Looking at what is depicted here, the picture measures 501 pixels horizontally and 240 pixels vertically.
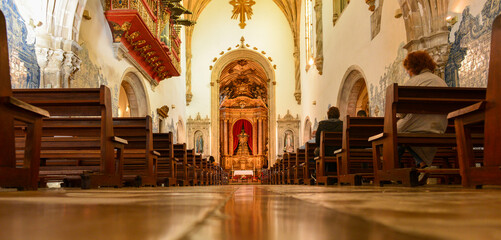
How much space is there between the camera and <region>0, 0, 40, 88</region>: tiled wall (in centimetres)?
548

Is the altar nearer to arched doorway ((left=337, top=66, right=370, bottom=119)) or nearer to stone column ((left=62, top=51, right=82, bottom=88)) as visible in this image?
arched doorway ((left=337, top=66, right=370, bottom=119))

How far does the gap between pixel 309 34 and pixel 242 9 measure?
13.3ft

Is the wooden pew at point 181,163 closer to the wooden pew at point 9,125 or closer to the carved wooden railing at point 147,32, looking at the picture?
the carved wooden railing at point 147,32

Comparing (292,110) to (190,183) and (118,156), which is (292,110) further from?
(118,156)

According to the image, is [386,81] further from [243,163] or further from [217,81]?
[243,163]

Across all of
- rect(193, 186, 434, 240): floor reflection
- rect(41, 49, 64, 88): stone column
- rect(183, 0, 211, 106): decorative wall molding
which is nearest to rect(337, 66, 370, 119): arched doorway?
rect(41, 49, 64, 88): stone column

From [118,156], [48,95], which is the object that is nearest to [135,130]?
[118,156]

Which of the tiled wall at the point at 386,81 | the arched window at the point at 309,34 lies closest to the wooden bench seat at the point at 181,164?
the tiled wall at the point at 386,81

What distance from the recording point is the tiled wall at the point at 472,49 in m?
4.87

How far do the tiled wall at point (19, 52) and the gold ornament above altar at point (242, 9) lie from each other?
13.1 m

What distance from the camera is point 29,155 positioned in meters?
2.76

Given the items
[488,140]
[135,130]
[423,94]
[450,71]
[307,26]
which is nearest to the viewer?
[488,140]

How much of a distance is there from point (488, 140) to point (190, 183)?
741 centimetres

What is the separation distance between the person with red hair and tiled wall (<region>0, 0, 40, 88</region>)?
15.5ft
